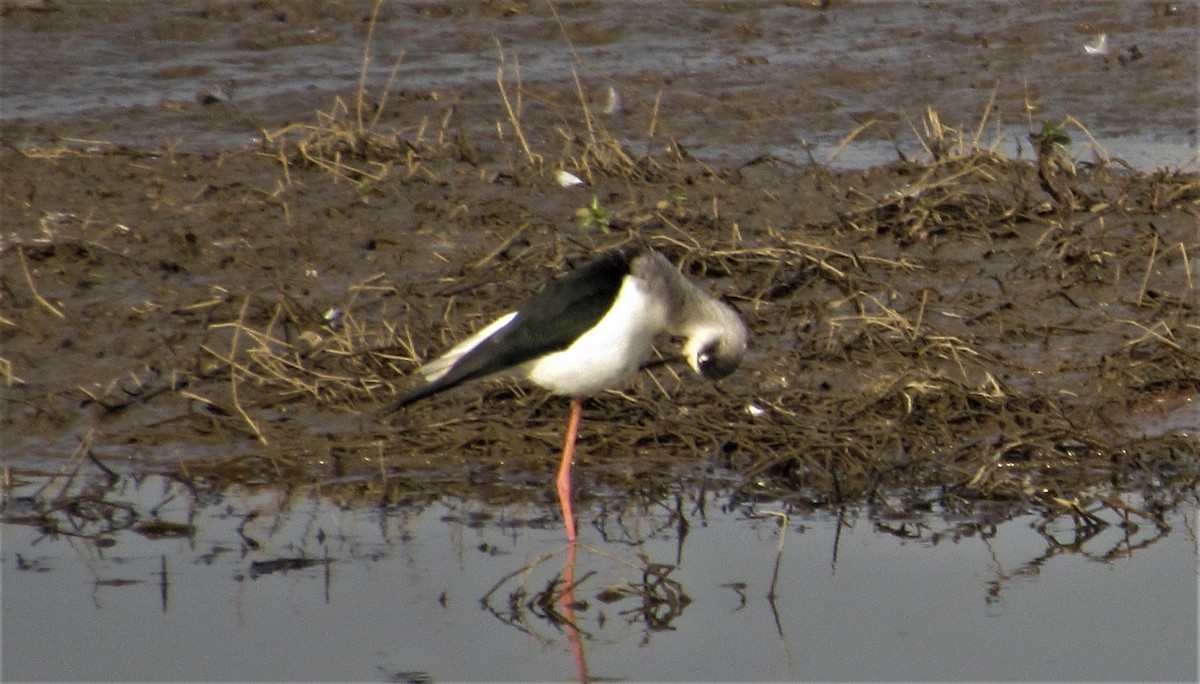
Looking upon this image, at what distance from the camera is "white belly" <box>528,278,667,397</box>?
15.0 ft

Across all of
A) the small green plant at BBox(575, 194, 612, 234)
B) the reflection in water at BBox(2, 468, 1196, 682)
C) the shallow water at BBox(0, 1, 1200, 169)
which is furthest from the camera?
the shallow water at BBox(0, 1, 1200, 169)

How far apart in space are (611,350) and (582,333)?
3.5 inches

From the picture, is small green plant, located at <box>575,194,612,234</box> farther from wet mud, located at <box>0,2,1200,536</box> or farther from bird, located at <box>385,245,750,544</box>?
bird, located at <box>385,245,750,544</box>

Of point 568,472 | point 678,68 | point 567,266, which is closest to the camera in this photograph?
point 568,472

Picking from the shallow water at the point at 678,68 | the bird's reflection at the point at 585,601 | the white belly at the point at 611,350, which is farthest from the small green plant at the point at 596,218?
the bird's reflection at the point at 585,601

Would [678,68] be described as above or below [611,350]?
below

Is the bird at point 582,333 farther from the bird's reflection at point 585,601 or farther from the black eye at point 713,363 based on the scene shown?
the bird's reflection at point 585,601

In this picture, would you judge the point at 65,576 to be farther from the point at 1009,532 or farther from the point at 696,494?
the point at 1009,532

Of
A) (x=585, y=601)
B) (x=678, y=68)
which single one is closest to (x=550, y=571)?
(x=585, y=601)

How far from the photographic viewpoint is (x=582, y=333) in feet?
15.1

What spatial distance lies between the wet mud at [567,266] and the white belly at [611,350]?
578 millimetres

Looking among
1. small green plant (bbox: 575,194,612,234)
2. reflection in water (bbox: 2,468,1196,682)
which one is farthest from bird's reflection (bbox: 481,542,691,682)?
small green plant (bbox: 575,194,612,234)

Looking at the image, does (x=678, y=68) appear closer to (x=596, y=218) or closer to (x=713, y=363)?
(x=596, y=218)

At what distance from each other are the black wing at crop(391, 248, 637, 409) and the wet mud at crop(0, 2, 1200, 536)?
598mm
